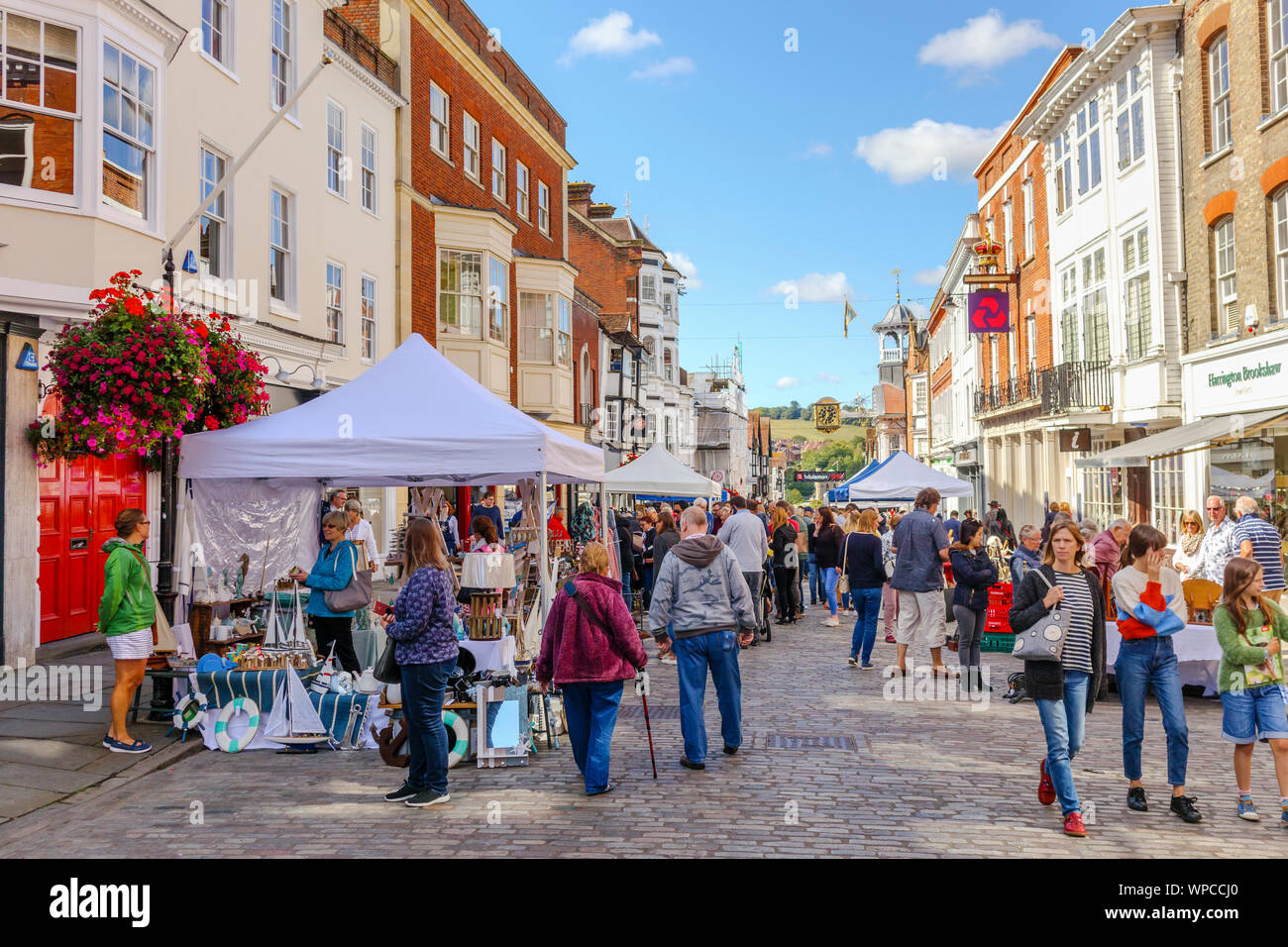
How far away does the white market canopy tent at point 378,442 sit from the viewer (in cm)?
912

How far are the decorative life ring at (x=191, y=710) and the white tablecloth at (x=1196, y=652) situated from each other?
794 centimetres

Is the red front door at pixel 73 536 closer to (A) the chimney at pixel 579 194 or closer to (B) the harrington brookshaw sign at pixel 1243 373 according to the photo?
(B) the harrington brookshaw sign at pixel 1243 373

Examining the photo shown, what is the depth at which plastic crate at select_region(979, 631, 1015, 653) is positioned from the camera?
13.2m

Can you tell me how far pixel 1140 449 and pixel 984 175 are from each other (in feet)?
70.7

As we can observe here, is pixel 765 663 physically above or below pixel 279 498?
below

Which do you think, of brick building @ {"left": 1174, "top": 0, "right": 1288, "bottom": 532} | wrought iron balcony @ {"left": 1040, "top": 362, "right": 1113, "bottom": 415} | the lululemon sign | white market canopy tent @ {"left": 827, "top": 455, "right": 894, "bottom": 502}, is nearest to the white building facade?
wrought iron balcony @ {"left": 1040, "top": 362, "right": 1113, "bottom": 415}

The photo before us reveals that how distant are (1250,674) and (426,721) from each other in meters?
5.05

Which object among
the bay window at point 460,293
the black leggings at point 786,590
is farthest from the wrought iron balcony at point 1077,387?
the bay window at point 460,293

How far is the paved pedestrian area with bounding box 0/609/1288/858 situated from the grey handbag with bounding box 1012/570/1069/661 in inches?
39.5

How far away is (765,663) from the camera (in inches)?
479

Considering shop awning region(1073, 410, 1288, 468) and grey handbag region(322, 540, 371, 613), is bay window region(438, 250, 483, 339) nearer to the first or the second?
shop awning region(1073, 410, 1288, 468)

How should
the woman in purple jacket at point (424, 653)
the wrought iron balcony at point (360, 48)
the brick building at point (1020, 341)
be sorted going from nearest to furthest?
the woman in purple jacket at point (424, 653)
the wrought iron balcony at point (360, 48)
the brick building at point (1020, 341)
